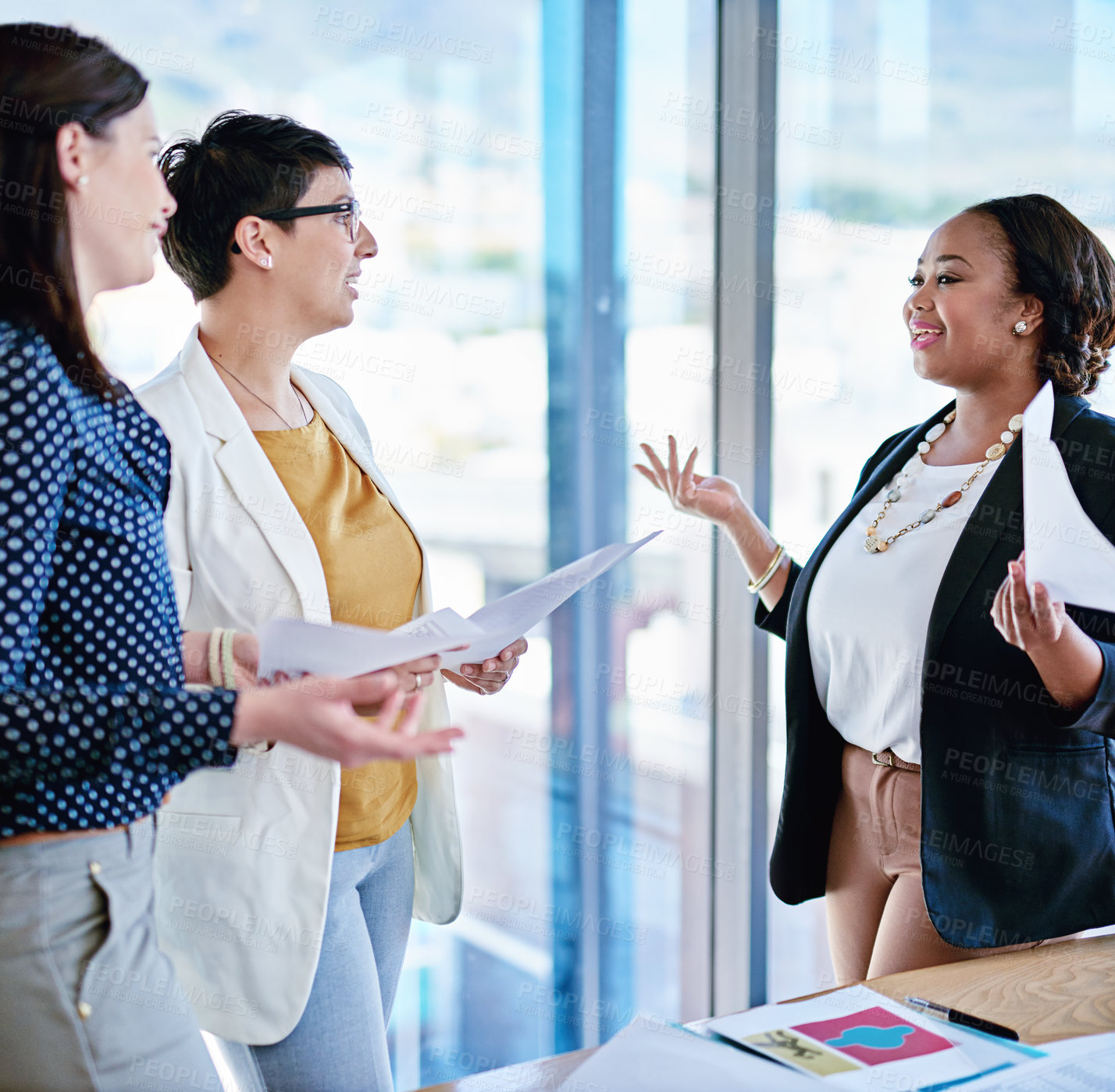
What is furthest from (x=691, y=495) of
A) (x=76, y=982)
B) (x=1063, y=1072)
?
(x=76, y=982)

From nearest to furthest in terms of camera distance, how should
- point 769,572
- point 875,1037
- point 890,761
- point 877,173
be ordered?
1. point 875,1037
2. point 890,761
3. point 769,572
4. point 877,173

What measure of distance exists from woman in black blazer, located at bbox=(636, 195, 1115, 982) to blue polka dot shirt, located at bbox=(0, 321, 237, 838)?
3.56ft

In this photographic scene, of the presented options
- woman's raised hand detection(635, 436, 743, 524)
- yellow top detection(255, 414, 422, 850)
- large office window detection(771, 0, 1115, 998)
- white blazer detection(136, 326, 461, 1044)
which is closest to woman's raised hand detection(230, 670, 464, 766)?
white blazer detection(136, 326, 461, 1044)

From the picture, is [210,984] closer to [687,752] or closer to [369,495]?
[369,495]

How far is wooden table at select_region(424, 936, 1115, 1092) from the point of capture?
1067mm

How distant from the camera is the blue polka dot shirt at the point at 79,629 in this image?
91 centimetres

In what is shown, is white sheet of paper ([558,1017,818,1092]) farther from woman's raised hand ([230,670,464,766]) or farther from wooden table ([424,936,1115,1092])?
woman's raised hand ([230,670,464,766])

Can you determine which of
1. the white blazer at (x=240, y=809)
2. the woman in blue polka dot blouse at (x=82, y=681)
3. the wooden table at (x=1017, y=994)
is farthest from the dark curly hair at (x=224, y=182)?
the wooden table at (x=1017, y=994)

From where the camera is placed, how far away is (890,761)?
5.66 feet

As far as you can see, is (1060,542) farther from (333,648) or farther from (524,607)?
(333,648)

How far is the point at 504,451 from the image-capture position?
3.01m

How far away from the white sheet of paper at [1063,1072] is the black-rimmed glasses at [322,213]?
147 cm

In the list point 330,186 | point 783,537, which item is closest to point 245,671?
point 330,186

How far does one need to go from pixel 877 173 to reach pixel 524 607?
66.0 inches
